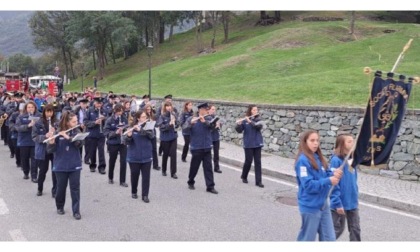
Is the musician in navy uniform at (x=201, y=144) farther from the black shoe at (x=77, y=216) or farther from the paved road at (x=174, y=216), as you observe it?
the black shoe at (x=77, y=216)

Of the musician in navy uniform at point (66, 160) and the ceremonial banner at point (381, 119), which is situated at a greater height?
the ceremonial banner at point (381, 119)

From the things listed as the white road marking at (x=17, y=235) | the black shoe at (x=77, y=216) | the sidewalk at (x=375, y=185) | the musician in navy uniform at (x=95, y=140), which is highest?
the musician in navy uniform at (x=95, y=140)

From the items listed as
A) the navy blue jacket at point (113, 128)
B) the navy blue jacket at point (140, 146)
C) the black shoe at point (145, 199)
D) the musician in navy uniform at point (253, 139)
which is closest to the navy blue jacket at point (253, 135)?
the musician in navy uniform at point (253, 139)

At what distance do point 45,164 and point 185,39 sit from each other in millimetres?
50890

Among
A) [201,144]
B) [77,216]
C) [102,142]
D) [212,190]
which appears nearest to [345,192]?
[212,190]

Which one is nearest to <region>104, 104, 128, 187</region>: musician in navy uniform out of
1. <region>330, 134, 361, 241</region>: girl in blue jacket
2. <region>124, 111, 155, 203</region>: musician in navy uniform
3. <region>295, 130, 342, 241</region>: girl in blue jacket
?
<region>124, 111, 155, 203</region>: musician in navy uniform

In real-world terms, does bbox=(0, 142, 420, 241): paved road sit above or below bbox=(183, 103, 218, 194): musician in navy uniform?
below

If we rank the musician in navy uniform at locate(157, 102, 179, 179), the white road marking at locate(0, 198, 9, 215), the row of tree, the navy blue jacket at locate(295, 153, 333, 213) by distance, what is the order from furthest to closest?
the row of tree, the musician in navy uniform at locate(157, 102, 179, 179), the white road marking at locate(0, 198, 9, 215), the navy blue jacket at locate(295, 153, 333, 213)

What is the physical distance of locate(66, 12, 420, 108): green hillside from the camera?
52.6 ft

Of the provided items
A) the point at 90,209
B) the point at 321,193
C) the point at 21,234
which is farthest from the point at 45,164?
the point at 321,193

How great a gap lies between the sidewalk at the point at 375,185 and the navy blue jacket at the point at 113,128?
3403 mm

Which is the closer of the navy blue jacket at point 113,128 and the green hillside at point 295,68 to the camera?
the navy blue jacket at point 113,128

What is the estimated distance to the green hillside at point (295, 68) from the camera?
631 inches

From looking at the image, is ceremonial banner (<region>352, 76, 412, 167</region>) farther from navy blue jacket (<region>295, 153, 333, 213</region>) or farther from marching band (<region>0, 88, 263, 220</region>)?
marching band (<region>0, 88, 263, 220</region>)
